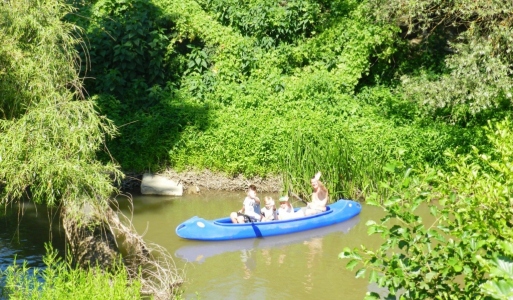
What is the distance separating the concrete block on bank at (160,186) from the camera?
14.2m

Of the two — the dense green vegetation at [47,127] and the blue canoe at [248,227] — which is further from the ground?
the dense green vegetation at [47,127]

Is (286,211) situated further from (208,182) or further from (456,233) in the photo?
(456,233)

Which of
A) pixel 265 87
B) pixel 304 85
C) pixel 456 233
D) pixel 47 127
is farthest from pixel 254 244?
pixel 456 233

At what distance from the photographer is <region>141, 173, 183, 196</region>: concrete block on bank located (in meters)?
14.2

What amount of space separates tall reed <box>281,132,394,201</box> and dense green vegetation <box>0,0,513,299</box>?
3cm

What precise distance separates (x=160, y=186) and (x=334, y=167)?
142 inches

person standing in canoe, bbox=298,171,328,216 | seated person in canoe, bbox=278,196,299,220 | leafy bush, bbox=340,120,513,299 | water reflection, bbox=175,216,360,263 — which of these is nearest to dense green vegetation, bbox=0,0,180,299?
water reflection, bbox=175,216,360,263

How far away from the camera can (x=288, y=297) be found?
30.4 ft

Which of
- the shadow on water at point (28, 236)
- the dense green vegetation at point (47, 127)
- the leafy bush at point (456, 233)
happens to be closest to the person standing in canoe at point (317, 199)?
the shadow on water at point (28, 236)

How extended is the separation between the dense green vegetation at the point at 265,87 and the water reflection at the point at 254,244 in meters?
0.83

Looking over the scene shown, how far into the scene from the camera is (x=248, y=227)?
11633mm

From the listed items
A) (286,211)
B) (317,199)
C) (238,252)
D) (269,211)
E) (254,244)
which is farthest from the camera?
(317,199)

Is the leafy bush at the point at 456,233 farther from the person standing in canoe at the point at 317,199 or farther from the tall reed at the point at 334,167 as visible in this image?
the tall reed at the point at 334,167

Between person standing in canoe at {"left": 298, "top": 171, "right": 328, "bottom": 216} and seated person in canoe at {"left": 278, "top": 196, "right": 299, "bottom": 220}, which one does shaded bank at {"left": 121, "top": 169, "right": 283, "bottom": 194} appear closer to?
person standing in canoe at {"left": 298, "top": 171, "right": 328, "bottom": 216}
